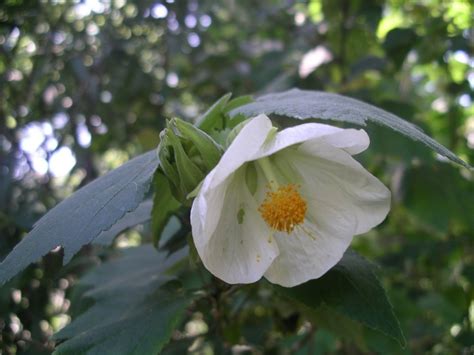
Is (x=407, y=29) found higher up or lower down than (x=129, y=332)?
lower down

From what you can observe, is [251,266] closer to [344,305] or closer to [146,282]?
[344,305]

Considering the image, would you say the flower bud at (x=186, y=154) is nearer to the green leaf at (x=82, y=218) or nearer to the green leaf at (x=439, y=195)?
the green leaf at (x=82, y=218)

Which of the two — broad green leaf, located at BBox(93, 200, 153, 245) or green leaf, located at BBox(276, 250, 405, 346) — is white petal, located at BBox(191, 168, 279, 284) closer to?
green leaf, located at BBox(276, 250, 405, 346)

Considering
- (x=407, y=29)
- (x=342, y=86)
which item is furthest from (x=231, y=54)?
(x=407, y=29)

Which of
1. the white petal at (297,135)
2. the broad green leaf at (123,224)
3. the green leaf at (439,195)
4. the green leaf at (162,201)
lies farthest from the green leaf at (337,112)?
the green leaf at (439,195)

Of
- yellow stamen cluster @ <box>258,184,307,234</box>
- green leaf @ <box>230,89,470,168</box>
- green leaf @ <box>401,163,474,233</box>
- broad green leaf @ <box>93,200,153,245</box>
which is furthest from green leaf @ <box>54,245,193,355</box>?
green leaf @ <box>401,163,474,233</box>
